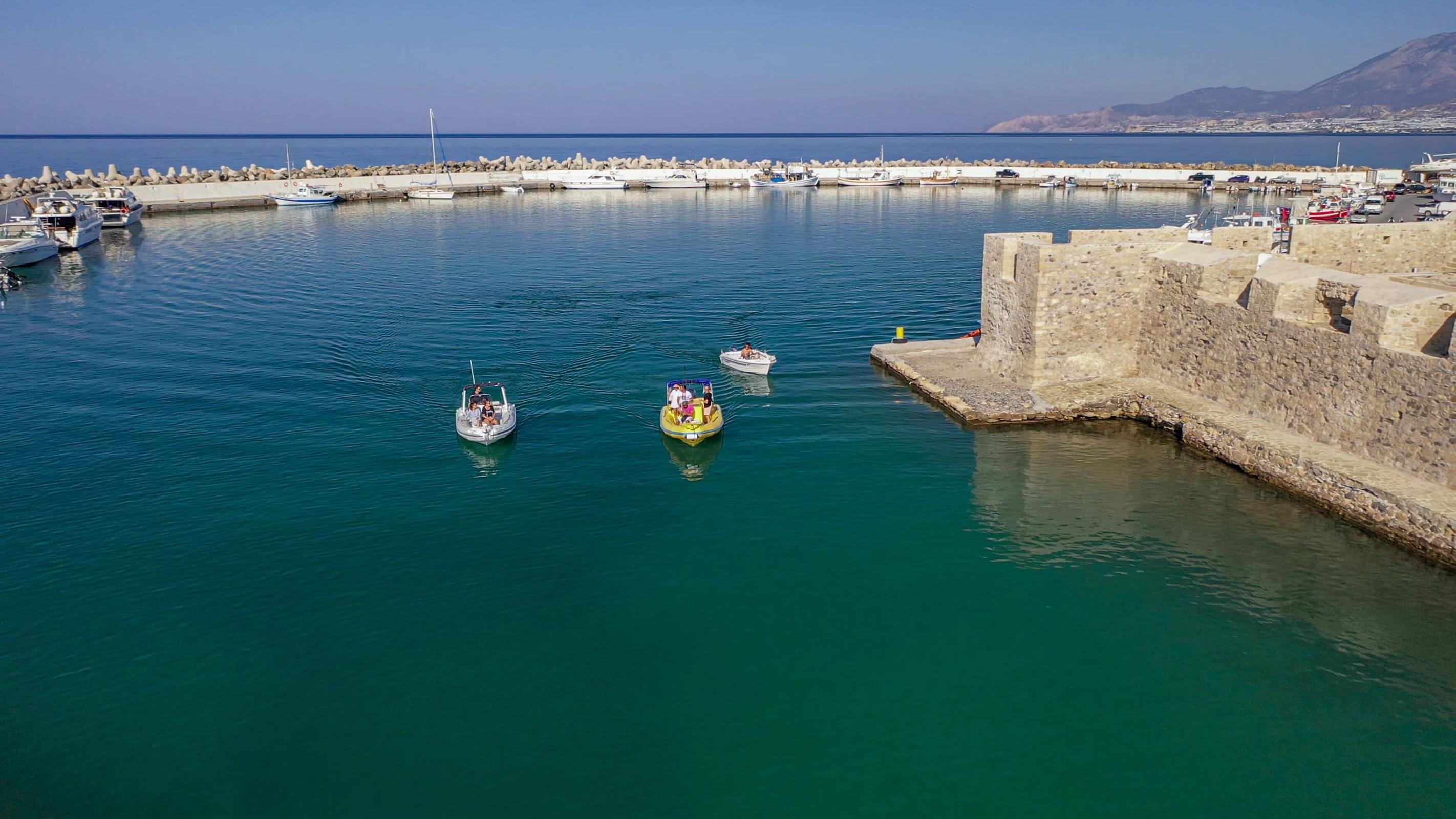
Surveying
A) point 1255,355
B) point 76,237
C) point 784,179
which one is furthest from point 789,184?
point 1255,355

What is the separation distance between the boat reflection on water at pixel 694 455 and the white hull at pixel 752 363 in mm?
5134

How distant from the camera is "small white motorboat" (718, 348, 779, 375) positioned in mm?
29844

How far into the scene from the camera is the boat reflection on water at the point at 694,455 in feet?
75.8

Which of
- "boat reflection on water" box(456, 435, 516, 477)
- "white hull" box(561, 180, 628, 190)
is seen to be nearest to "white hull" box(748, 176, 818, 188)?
"white hull" box(561, 180, 628, 190)

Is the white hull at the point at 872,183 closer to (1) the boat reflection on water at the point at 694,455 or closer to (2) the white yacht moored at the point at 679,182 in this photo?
(2) the white yacht moored at the point at 679,182

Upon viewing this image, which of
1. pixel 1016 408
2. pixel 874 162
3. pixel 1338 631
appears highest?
pixel 874 162

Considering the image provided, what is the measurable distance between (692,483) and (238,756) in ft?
38.1

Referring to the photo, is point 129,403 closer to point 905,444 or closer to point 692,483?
point 692,483

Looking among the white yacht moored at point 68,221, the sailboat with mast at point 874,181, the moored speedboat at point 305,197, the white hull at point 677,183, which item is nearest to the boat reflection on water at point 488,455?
the white yacht moored at point 68,221

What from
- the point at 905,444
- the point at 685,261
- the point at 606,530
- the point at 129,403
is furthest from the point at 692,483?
the point at 685,261

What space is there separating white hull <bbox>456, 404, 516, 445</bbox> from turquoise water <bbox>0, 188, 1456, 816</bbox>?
0.41 meters

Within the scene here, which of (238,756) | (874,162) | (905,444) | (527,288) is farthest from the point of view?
(874,162)

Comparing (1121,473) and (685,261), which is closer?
(1121,473)

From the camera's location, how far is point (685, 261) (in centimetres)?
5281
